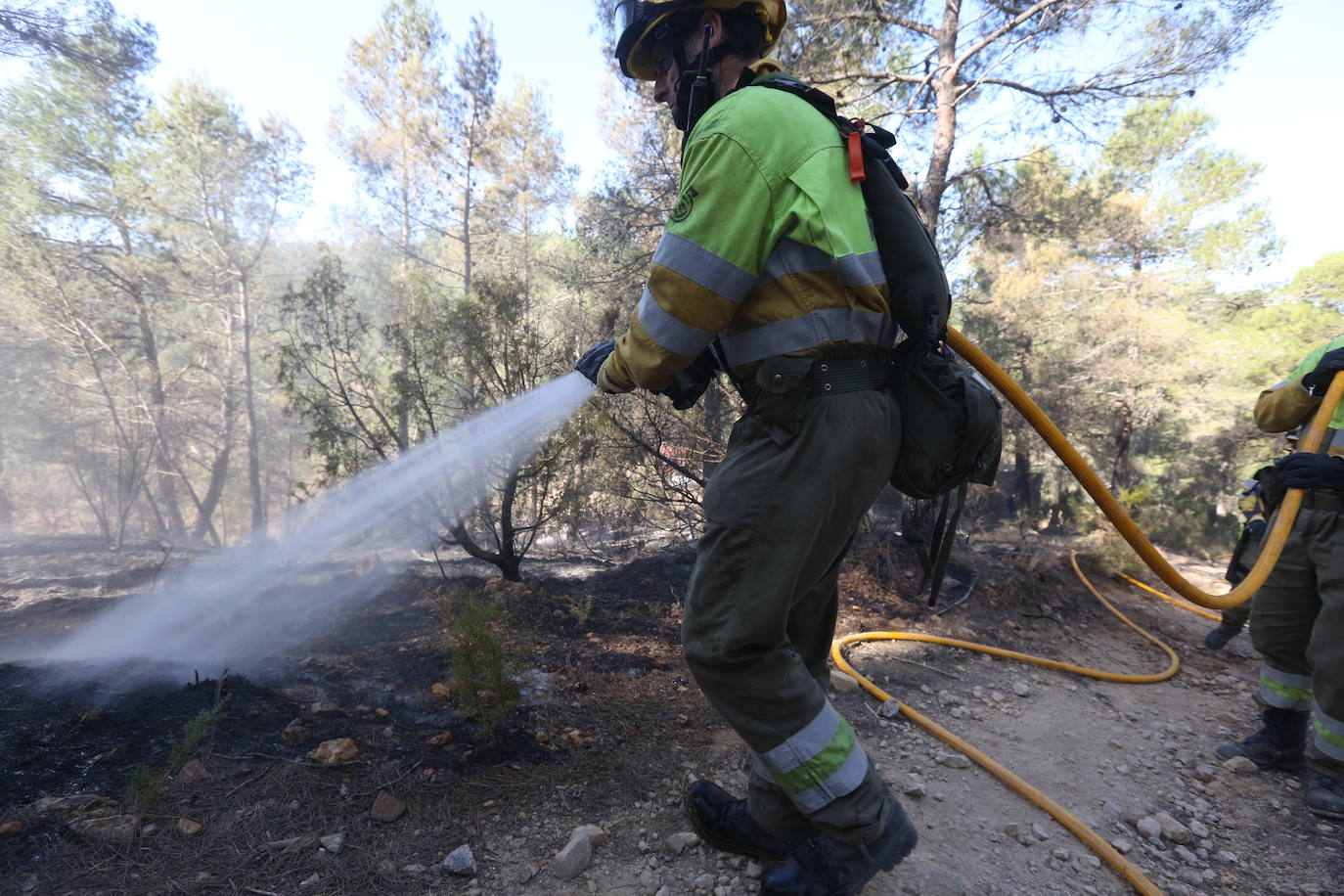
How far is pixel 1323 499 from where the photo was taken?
260 centimetres

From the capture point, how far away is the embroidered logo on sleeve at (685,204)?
1.36 m

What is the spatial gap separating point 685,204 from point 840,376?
546mm

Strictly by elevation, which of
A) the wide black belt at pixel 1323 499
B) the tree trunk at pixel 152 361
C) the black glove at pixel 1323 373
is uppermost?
the tree trunk at pixel 152 361

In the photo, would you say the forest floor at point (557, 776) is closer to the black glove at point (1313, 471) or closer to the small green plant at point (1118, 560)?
the black glove at point (1313, 471)

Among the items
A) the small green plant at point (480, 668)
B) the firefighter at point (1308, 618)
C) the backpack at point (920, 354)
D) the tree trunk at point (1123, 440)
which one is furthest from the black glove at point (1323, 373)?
the tree trunk at point (1123, 440)

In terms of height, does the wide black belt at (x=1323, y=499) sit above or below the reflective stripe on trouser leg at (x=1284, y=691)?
above

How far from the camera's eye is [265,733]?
2.34 meters

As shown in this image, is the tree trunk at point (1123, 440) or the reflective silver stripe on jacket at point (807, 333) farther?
the tree trunk at point (1123, 440)

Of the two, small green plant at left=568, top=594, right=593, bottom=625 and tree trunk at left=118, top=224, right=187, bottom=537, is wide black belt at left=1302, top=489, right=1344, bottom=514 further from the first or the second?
tree trunk at left=118, top=224, right=187, bottom=537

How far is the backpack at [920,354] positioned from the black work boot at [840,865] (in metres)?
0.93

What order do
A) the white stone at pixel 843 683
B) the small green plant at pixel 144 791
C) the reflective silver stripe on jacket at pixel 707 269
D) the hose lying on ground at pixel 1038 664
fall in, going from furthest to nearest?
the white stone at pixel 843 683
the hose lying on ground at pixel 1038 664
the small green plant at pixel 144 791
the reflective silver stripe on jacket at pixel 707 269

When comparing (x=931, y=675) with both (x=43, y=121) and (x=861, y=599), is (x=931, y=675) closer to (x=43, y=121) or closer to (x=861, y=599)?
(x=861, y=599)

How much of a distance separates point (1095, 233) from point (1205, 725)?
46.3 feet

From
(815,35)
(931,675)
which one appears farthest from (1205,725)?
(815,35)
